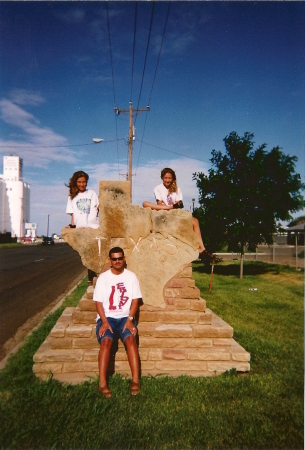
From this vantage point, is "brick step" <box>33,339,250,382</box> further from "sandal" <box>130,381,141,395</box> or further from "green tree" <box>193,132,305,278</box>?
"green tree" <box>193,132,305,278</box>

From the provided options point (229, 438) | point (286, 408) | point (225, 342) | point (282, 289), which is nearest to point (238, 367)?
point (225, 342)

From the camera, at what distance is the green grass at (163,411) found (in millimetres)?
2674

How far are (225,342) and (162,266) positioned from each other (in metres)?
1.23

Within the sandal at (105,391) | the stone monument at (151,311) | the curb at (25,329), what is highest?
the stone monument at (151,311)

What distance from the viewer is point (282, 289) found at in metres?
11.5

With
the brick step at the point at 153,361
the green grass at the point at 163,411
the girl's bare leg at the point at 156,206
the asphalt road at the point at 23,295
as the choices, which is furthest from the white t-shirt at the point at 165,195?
the asphalt road at the point at 23,295

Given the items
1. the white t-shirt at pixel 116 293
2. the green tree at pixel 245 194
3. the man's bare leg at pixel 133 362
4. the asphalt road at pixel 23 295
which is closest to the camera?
the man's bare leg at pixel 133 362

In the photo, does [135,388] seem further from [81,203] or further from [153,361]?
[81,203]

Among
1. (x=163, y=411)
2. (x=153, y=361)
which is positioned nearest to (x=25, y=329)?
(x=153, y=361)

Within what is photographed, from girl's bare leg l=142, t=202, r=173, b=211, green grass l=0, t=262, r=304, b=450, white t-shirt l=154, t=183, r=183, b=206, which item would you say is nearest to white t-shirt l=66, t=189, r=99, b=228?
girl's bare leg l=142, t=202, r=173, b=211

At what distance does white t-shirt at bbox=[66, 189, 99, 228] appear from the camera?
451 centimetres

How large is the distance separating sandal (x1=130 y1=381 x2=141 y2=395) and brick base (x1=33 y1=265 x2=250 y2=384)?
41cm

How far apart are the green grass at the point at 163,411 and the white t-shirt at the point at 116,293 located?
0.75 m

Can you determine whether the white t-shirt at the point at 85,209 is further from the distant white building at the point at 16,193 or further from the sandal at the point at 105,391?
the distant white building at the point at 16,193
